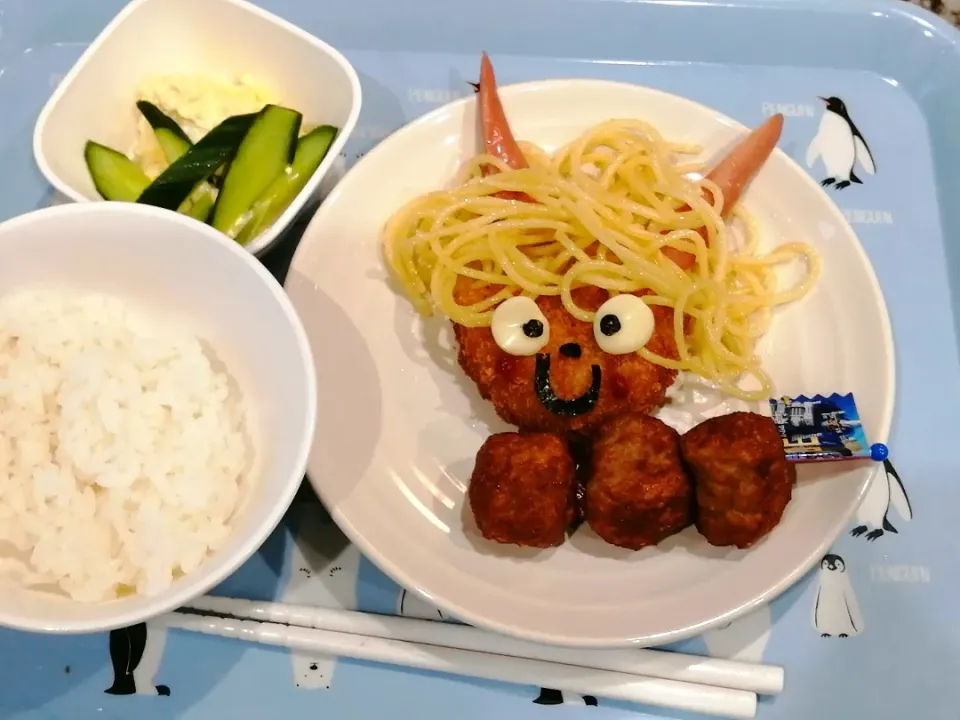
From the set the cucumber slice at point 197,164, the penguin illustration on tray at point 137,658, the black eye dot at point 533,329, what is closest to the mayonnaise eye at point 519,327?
the black eye dot at point 533,329

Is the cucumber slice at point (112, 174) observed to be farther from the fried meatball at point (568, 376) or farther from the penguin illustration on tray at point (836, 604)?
the penguin illustration on tray at point (836, 604)

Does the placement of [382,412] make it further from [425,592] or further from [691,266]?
[691,266]

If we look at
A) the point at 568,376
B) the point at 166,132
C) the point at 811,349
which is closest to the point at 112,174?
the point at 166,132

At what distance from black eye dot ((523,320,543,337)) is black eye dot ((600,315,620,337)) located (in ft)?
0.55

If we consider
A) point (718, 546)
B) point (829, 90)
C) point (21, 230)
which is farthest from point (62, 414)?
point (829, 90)

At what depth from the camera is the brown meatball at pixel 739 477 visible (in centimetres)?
173

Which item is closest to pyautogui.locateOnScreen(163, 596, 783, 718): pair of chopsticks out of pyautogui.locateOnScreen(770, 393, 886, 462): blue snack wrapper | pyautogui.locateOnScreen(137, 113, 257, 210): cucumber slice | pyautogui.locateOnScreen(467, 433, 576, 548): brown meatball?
pyautogui.locateOnScreen(467, 433, 576, 548): brown meatball

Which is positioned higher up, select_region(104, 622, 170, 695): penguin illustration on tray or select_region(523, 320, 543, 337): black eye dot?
select_region(523, 320, 543, 337): black eye dot

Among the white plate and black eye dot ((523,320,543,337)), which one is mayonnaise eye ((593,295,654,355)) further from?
the white plate

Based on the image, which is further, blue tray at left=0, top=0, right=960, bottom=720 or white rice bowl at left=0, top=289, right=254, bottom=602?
blue tray at left=0, top=0, right=960, bottom=720

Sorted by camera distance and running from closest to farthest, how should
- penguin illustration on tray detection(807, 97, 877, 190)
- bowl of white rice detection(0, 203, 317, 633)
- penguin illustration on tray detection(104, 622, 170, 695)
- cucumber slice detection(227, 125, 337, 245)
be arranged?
bowl of white rice detection(0, 203, 317, 633) < penguin illustration on tray detection(104, 622, 170, 695) < cucumber slice detection(227, 125, 337, 245) < penguin illustration on tray detection(807, 97, 877, 190)

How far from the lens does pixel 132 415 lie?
65.1 inches

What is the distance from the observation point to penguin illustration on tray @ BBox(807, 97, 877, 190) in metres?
2.56

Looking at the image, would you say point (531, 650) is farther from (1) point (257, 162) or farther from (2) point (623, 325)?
(1) point (257, 162)
